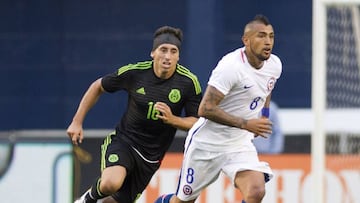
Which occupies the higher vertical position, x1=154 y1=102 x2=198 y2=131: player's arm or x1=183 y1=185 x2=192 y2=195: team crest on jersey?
x1=154 y1=102 x2=198 y2=131: player's arm

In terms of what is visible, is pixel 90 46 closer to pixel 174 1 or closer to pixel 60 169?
pixel 174 1

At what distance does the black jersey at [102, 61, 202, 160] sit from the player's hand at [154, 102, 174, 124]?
91 millimetres

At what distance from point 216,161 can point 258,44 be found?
1.05 meters

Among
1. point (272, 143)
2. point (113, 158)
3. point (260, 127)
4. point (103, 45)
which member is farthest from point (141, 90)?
point (103, 45)

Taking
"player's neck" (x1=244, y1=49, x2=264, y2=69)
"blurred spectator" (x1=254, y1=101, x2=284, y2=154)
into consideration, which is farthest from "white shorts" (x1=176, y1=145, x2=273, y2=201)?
"blurred spectator" (x1=254, y1=101, x2=284, y2=154)

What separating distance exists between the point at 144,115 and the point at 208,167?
721mm

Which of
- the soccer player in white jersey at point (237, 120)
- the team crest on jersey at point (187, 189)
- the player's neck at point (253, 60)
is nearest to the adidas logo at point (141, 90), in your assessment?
the soccer player in white jersey at point (237, 120)

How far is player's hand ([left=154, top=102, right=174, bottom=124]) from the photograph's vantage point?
10.6m

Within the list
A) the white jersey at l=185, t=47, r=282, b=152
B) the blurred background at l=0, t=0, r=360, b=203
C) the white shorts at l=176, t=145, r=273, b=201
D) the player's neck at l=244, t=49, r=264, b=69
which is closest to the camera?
the white jersey at l=185, t=47, r=282, b=152

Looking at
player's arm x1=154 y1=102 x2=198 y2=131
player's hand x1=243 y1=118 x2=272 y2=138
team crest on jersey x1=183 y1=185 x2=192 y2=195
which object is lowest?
team crest on jersey x1=183 y1=185 x2=192 y2=195

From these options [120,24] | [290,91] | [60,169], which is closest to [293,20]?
[290,91]

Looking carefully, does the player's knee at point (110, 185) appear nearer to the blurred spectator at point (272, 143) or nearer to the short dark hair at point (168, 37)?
the short dark hair at point (168, 37)

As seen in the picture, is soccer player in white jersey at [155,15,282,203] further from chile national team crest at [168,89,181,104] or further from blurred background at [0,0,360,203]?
blurred background at [0,0,360,203]

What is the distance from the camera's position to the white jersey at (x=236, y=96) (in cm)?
1006
